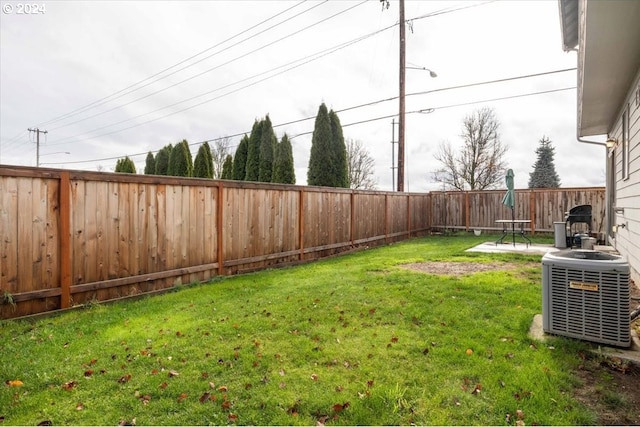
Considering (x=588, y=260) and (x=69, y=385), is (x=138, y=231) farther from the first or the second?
(x=588, y=260)

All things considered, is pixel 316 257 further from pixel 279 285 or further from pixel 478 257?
pixel 478 257

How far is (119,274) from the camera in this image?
4.34 m

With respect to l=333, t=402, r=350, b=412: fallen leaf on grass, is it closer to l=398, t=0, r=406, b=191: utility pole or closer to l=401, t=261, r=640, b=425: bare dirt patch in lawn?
l=401, t=261, r=640, b=425: bare dirt patch in lawn

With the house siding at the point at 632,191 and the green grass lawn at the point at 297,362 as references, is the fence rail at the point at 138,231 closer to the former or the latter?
the green grass lawn at the point at 297,362

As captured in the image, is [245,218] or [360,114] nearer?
[245,218]

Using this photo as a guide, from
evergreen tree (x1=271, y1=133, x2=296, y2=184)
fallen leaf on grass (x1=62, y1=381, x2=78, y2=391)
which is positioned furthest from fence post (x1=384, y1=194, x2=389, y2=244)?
fallen leaf on grass (x1=62, y1=381, x2=78, y2=391)

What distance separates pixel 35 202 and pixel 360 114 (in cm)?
1363

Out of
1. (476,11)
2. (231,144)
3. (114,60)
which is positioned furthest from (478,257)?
(231,144)

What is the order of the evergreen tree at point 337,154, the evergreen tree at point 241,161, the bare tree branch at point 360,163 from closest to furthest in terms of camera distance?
the evergreen tree at point 337,154
the evergreen tree at point 241,161
the bare tree branch at point 360,163

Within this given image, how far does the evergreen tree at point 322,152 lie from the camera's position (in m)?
13.3

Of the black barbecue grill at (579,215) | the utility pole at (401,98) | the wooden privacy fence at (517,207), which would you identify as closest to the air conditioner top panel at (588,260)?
the black barbecue grill at (579,215)

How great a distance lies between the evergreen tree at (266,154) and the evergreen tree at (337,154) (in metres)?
3.22

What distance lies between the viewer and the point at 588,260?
107 inches

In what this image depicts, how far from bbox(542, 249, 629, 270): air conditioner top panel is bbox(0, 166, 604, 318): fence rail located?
15.0 ft
